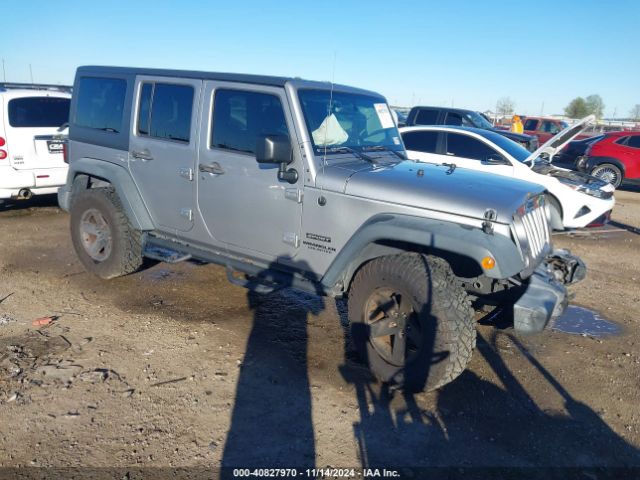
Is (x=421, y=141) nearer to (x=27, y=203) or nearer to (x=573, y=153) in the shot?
(x=27, y=203)

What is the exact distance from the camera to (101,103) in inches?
201

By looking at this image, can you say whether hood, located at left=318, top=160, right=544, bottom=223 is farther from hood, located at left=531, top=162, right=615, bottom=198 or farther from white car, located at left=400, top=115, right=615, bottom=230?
hood, located at left=531, top=162, right=615, bottom=198

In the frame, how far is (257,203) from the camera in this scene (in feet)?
13.3

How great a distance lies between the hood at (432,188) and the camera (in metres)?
3.32

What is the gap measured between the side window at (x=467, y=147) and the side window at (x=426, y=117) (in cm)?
461

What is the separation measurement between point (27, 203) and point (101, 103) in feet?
15.4

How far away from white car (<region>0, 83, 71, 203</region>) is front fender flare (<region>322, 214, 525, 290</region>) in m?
5.69

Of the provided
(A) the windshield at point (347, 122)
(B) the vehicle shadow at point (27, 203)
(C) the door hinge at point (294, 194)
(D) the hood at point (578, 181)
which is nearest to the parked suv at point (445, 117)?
(D) the hood at point (578, 181)

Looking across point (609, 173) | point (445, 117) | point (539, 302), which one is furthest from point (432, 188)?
→ point (609, 173)

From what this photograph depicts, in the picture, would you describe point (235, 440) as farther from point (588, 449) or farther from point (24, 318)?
point (24, 318)

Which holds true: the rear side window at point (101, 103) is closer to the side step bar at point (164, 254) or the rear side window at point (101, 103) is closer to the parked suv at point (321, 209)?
the parked suv at point (321, 209)

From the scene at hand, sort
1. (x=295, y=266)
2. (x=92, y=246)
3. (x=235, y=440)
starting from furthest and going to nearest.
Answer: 1. (x=92, y=246)
2. (x=295, y=266)
3. (x=235, y=440)

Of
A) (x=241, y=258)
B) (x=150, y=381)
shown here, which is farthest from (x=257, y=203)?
(x=150, y=381)

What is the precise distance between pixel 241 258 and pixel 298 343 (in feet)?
2.86
